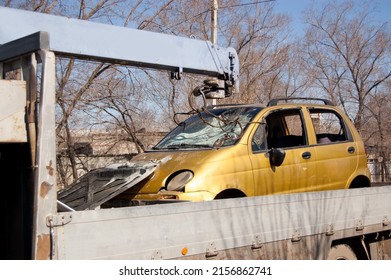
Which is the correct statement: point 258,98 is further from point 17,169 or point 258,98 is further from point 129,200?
point 17,169

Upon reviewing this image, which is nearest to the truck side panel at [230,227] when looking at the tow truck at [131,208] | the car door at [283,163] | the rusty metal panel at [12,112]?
the tow truck at [131,208]

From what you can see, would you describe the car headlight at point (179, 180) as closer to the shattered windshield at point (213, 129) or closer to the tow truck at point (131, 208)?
the tow truck at point (131, 208)

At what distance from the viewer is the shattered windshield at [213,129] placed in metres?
6.72

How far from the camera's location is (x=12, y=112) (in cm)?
368

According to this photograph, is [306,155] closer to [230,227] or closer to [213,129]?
[213,129]

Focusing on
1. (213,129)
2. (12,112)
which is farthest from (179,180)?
(12,112)

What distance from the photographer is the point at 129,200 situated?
6242mm

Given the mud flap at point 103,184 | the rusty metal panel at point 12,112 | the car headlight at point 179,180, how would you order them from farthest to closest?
the car headlight at point 179,180, the mud flap at point 103,184, the rusty metal panel at point 12,112

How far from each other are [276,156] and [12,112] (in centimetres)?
364

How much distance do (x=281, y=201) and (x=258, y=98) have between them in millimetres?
19424

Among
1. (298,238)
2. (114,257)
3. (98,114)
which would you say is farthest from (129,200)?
(98,114)

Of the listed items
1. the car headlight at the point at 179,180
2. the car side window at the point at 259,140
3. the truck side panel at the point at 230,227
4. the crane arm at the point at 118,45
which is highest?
the crane arm at the point at 118,45

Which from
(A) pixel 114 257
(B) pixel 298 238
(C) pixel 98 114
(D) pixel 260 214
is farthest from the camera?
(C) pixel 98 114

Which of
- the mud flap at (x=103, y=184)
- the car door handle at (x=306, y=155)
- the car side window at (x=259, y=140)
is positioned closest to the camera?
the mud flap at (x=103, y=184)
